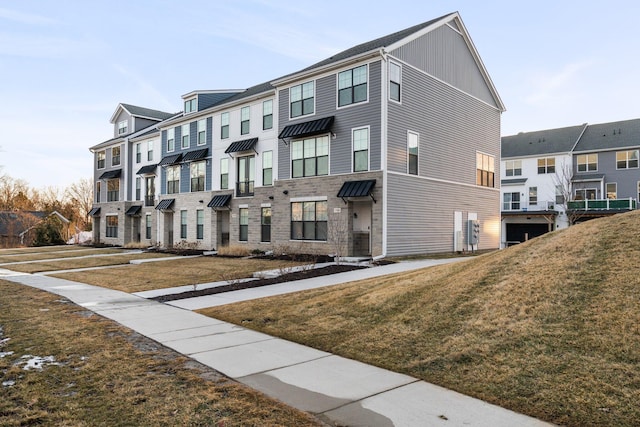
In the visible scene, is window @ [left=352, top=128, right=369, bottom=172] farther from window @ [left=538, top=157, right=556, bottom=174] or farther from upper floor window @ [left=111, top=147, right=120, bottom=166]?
window @ [left=538, top=157, right=556, bottom=174]

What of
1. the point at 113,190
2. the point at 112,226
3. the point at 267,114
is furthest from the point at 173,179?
the point at 267,114

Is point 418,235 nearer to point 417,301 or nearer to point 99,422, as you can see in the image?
point 417,301

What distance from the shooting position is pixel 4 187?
2530 inches

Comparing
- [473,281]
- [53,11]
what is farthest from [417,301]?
[53,11]

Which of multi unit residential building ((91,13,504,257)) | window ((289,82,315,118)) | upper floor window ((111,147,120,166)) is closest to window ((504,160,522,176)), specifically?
multi unit residential building ((91,13,504,257))

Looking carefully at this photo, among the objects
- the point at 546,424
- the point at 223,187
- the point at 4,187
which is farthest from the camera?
the point at 4,187

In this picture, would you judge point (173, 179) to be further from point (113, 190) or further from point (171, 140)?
point (113, 190)

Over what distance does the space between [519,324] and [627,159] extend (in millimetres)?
40183

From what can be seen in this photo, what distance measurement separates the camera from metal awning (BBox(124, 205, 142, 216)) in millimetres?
37156

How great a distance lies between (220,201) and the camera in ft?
92.5

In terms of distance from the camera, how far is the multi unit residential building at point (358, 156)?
19344mm

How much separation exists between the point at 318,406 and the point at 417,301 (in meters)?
3.86

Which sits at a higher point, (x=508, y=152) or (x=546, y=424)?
(x=508, y=152)

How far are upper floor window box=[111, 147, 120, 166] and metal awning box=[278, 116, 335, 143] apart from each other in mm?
24472
